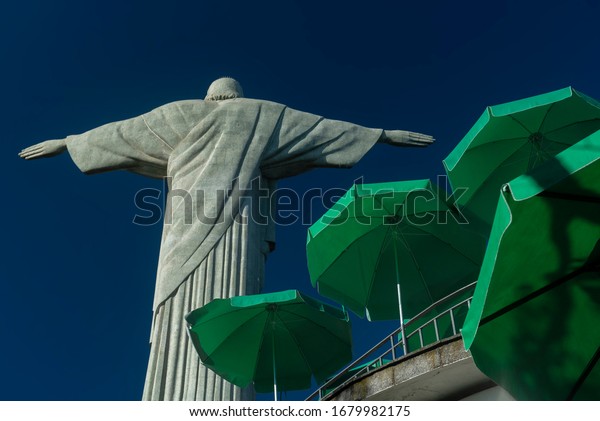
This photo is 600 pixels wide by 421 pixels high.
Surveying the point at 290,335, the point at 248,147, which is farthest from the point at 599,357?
the point at 248,147

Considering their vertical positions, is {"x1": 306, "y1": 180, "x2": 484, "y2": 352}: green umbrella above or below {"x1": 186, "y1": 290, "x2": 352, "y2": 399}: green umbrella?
above

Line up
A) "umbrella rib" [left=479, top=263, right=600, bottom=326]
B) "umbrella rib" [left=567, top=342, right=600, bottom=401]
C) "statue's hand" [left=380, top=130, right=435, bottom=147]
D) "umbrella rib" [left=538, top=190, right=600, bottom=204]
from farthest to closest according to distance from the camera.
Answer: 1. "statue's hand" [left=380, top=130, right=435, bottom=147]
2. "umbrella rib" [left=567, top=342, right=600, bottom=401]
3. "umbrella rib" [left=479, top=263, right=600, bottom=326]
4. "umbrella rib" [left=538, top=190, right=600, bottom=204]

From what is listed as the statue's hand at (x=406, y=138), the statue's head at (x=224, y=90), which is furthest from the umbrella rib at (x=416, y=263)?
the statue's head at (x=224, y=90)

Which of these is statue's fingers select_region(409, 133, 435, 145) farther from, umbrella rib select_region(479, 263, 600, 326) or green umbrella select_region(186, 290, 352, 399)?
umbrella rib select_region(479, 263, 600, 326)

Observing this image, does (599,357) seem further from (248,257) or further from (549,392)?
(248,257)

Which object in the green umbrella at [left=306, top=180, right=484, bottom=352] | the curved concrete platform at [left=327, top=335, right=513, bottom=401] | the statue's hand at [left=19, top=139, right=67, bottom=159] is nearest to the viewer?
the curved concrete platform at [left=327, top=335, right=513, bottom=401]

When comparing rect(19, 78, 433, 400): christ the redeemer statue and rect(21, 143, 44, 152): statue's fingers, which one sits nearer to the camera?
rect(19, 78, 433, 400): christ the redeemer statue

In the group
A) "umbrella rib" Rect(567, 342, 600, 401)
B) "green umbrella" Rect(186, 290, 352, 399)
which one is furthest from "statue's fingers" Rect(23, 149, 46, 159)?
"umbrella rib" Rect(567, 342, 600, 401)
